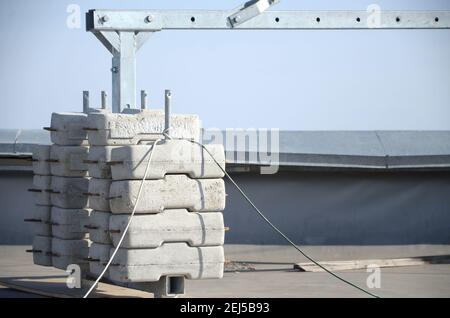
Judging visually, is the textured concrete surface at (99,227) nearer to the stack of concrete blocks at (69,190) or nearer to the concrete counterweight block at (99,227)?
the concrete counterweight block at (99,227)

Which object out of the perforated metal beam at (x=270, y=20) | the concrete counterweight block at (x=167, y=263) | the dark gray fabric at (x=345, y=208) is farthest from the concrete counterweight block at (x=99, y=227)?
the dark gray fabric at (x=345, y=208)

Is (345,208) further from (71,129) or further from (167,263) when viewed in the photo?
(167,263)

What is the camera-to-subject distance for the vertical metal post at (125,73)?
11828 mm

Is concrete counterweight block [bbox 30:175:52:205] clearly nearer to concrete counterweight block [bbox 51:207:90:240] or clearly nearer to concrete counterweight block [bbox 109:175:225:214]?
concrete counterweight block [bbox 51:207:90:240]

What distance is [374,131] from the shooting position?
17422 millimetres

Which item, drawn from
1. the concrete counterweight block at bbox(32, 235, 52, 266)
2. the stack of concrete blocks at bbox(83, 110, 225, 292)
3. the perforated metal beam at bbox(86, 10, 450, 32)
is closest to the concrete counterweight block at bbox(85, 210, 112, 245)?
the stack of concrete blocks at bbox(83, 110, 225, 292)

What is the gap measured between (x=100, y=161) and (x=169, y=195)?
0.85 metres

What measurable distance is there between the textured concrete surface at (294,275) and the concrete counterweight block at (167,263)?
3.24ft

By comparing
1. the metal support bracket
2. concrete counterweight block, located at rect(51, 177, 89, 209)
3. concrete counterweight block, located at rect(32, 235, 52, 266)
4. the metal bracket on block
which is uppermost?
the metal support bracket

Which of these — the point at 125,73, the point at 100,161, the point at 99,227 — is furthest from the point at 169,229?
the point at 125,73

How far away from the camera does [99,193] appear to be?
1039 centimetres

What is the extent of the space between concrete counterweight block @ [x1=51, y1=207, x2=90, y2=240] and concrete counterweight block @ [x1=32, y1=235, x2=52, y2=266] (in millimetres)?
417

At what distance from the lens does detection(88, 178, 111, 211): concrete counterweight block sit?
33.8 ft
